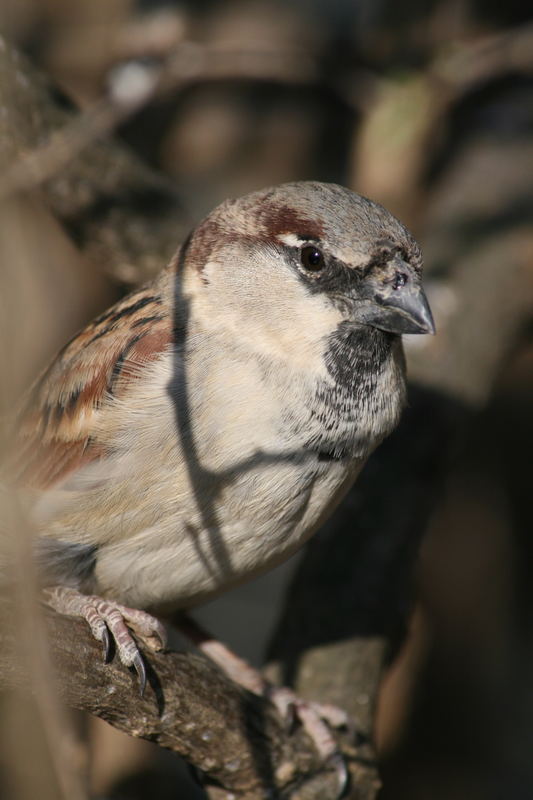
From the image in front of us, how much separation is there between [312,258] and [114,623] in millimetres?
1128

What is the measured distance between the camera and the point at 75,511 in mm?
2705

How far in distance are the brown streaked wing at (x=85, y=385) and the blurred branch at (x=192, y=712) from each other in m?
0.59

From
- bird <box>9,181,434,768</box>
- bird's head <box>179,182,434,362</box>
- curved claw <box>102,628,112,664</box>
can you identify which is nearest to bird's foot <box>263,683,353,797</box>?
bird <box>9,181,434,768</box>

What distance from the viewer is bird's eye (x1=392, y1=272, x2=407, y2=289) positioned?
2.63 m

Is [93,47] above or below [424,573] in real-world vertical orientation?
above

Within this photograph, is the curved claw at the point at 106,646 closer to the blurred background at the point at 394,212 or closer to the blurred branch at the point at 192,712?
the blurred branch at the point at 192,712

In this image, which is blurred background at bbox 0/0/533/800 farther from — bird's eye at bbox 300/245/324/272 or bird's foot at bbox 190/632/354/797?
bird's eye at bbox 300/245/324/272

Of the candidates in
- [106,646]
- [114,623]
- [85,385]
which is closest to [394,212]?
[85,385]

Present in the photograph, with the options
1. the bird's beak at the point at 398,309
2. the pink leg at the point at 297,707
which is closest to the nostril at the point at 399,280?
the bird's beak at the point at 398,309

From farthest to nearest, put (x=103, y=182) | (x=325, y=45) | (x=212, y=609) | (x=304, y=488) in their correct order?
(x=212, y=609) < (x=325, y=45) < (x=103, y=182) < (x=304, y=488)

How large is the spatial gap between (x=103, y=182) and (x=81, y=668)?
222 cm

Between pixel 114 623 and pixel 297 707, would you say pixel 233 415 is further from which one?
pixel 297 707

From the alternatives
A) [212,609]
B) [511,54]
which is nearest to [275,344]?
[511,54]

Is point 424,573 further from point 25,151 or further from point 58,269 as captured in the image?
point 25,151
